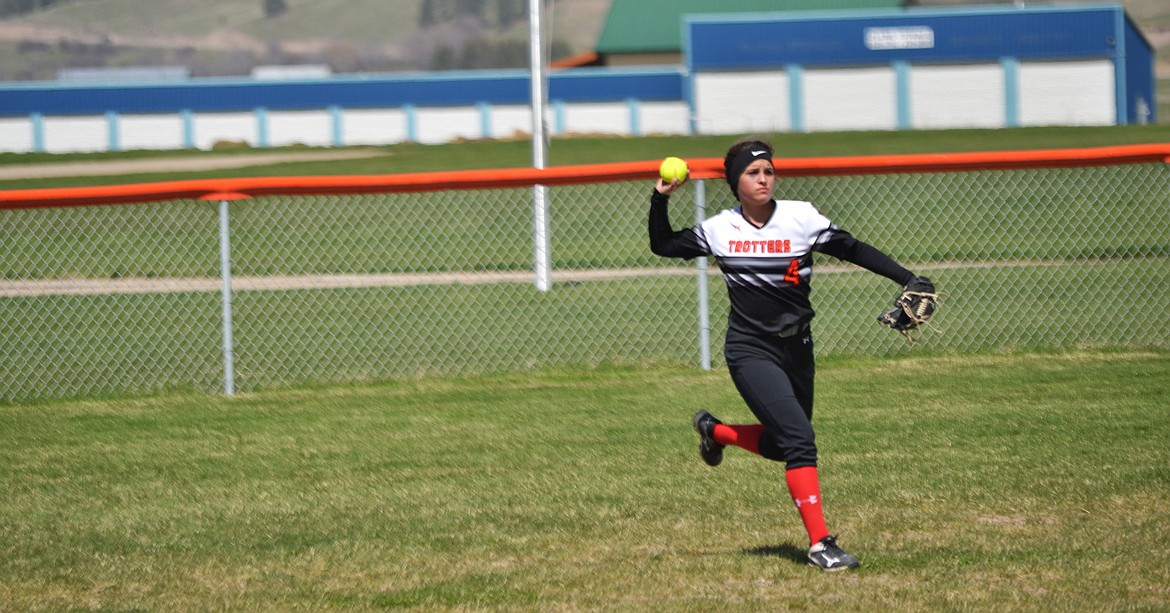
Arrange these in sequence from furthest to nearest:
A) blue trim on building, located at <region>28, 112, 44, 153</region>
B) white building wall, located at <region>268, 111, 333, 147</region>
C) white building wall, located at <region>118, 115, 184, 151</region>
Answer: white building wall, located at <region>268, 111, 333, 147</region>
white building wall, located at <region>118, 115, 184, 151</region>
blue trim on building, located at <region>28, 112, 44, 153</region>

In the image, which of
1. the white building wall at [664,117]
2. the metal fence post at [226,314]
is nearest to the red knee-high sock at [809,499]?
the metal fence post at [226,314]

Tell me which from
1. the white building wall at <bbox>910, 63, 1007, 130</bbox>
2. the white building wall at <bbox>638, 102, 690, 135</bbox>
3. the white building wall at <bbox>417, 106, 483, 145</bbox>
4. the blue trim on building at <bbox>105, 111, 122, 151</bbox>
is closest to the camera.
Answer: the white building wall at <bbox>910, 63, 1007, 130</bbox>

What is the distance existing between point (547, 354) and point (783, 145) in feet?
76.6

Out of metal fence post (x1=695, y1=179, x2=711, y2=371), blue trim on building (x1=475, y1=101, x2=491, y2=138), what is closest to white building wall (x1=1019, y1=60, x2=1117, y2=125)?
blue trim on building (x1=475, y1=101, x2=491, y2=138)

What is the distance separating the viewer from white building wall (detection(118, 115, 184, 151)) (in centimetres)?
5744

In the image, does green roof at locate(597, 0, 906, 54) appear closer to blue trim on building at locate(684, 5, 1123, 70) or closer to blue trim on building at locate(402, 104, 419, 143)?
blue trim on building at locate(684, 5, 1123, 70)

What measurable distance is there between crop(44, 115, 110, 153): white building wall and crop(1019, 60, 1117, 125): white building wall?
35.8 meters

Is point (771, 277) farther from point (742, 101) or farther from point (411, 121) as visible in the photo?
point (411, 121)

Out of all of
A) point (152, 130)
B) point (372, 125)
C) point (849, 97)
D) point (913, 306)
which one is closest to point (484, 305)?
point (913, 306)

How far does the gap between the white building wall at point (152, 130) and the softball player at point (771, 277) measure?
5483 cm

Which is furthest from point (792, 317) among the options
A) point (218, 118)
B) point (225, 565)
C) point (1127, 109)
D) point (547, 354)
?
point (218, 118)

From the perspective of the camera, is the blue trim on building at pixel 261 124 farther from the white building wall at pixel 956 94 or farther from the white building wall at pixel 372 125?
the white building wall at pixel 956 94

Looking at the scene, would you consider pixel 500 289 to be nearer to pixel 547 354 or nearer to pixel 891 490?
pixel 547 354

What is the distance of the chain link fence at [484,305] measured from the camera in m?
10.5
